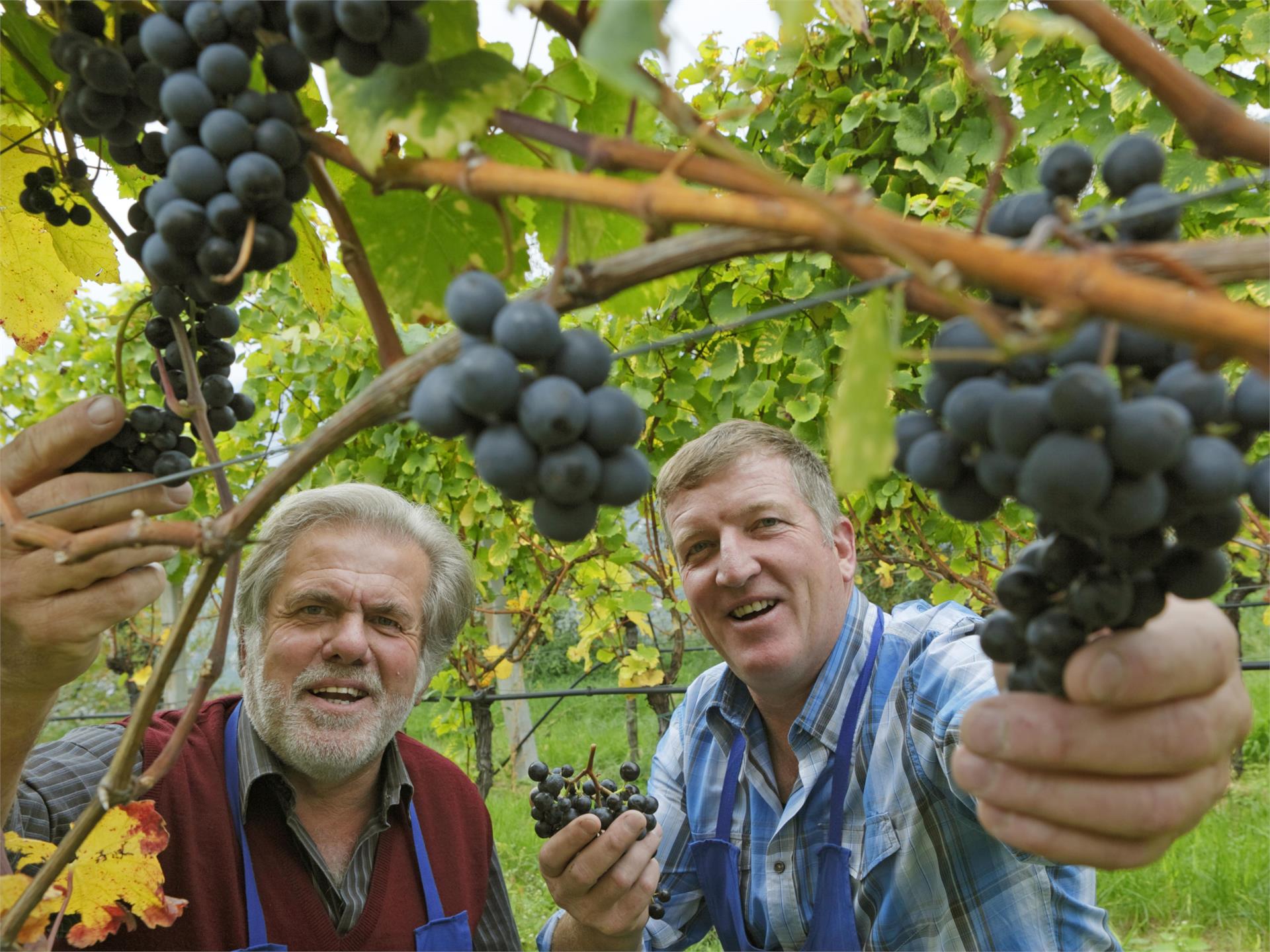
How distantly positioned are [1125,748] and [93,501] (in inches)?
40.4

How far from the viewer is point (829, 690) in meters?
2.48

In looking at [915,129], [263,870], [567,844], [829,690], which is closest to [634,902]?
[567,844]

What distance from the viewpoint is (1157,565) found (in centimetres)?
66

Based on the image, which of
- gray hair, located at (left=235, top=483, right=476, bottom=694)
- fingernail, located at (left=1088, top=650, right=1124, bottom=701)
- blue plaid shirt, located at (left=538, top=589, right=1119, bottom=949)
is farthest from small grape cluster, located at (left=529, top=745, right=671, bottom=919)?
fingernail, located at (left=1088, top=650, right=1124, bottom=701)

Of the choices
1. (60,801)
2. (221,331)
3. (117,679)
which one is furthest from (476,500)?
(117,679)

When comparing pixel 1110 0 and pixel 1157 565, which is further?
pixel 1110 0

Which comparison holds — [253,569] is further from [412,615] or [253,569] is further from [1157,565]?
[1157,565]

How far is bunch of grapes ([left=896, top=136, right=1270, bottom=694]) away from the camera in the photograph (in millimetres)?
514

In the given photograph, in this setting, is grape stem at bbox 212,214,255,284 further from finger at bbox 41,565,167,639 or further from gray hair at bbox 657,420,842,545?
gray hair at bbox 657,420,842,545

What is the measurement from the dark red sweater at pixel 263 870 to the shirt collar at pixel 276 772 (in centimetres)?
4

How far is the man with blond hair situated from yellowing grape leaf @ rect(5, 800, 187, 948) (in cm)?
98

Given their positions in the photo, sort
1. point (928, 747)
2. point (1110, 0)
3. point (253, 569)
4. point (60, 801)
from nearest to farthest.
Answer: point (60, 801) < point (928, 747) < point (253, 569) < point (1110, 0)

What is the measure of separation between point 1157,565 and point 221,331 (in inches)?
36.4

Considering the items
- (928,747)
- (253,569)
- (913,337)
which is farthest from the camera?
(913,337)
